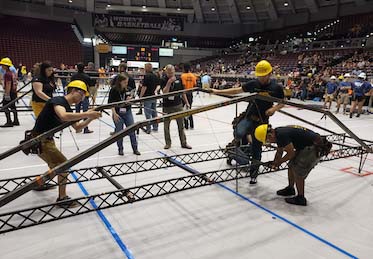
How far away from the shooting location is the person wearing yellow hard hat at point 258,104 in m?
4.59

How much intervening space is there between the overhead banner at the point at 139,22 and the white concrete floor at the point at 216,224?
33.0m

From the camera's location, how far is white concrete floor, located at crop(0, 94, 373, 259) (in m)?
3.03

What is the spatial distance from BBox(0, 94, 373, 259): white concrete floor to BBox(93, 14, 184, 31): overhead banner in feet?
108

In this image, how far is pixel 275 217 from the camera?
378cm

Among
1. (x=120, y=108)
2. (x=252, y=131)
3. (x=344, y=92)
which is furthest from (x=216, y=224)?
(x=344, y=92)

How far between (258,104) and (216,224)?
2.11 meters

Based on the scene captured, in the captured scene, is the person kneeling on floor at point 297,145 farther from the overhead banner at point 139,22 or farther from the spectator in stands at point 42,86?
the overhead banner at point 139,22

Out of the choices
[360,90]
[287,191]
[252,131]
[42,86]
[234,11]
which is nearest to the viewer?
[287,191]

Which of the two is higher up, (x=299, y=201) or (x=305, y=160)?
(x=305, y=160)

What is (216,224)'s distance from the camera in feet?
11.7

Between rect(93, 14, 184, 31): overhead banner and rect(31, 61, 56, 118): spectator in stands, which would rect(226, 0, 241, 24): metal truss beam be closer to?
rect(93, 14, 184, 31): overhead banner

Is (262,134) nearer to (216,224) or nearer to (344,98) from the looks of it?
(216,224)

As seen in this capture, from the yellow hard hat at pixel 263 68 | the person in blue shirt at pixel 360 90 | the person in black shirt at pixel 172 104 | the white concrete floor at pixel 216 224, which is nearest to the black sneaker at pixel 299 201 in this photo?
the white concrete floor at pixel 216 224

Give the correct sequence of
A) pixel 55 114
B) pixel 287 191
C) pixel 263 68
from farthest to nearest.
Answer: pixel 263 68, pixel 287 191, pixel 55 114
